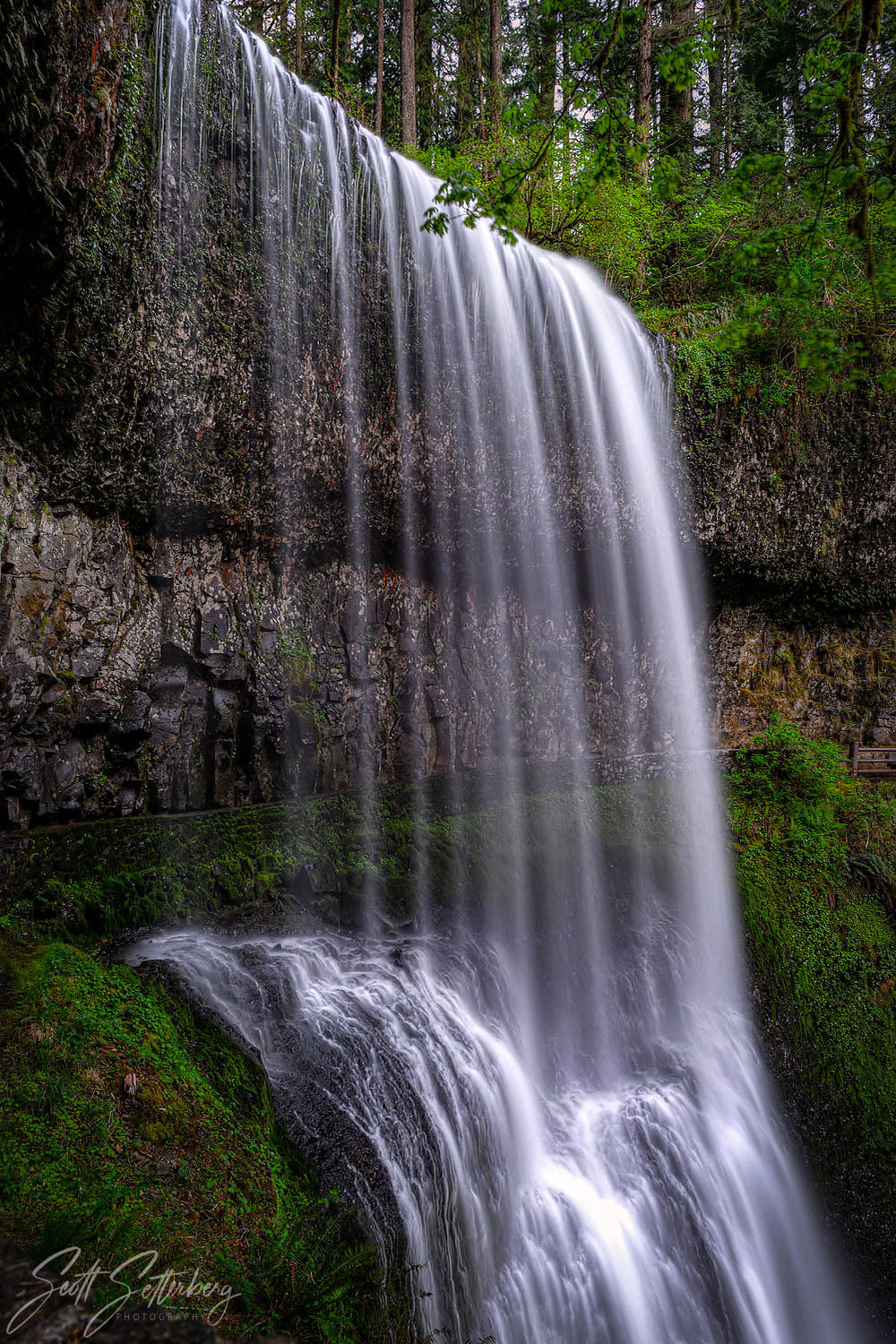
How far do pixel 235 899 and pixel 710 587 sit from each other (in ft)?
23.3

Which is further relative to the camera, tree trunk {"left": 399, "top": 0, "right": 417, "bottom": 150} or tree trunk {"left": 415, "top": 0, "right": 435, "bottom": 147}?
tree trunk {"left": 415, "top": 0, "right": 435, "bottom": 147}

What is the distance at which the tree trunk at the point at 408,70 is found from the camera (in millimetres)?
9672

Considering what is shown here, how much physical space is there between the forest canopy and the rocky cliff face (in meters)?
2.04

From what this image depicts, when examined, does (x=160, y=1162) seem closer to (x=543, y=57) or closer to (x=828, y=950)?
(x=828, y=950)

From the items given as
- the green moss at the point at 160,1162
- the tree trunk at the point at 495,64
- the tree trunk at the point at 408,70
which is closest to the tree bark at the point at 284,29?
the tree trunk at the point at 408,70

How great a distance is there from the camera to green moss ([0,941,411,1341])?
2.34m

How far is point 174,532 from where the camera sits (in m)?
5.66

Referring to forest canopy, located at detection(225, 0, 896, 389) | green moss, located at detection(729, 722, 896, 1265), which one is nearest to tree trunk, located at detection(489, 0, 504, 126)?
forest canopy, located at detection(225, 0, 896, 389)

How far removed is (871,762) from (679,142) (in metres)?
11.8

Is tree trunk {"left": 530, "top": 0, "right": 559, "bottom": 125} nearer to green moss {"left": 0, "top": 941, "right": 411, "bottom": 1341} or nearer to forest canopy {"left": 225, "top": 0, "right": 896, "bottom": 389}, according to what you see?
forest canopy {"left": 225, "top": 0, "right": 896, "bottom": 389}

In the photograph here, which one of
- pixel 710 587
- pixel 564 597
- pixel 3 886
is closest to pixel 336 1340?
pixel 3 886

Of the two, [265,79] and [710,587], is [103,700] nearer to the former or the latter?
[265,79]

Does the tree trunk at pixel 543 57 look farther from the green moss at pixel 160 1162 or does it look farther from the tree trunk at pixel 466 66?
the green moss at pixel 160 1162

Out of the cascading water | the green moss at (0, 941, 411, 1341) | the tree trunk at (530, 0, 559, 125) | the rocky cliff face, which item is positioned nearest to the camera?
the green moss at (0, 941, 411, 1341)
